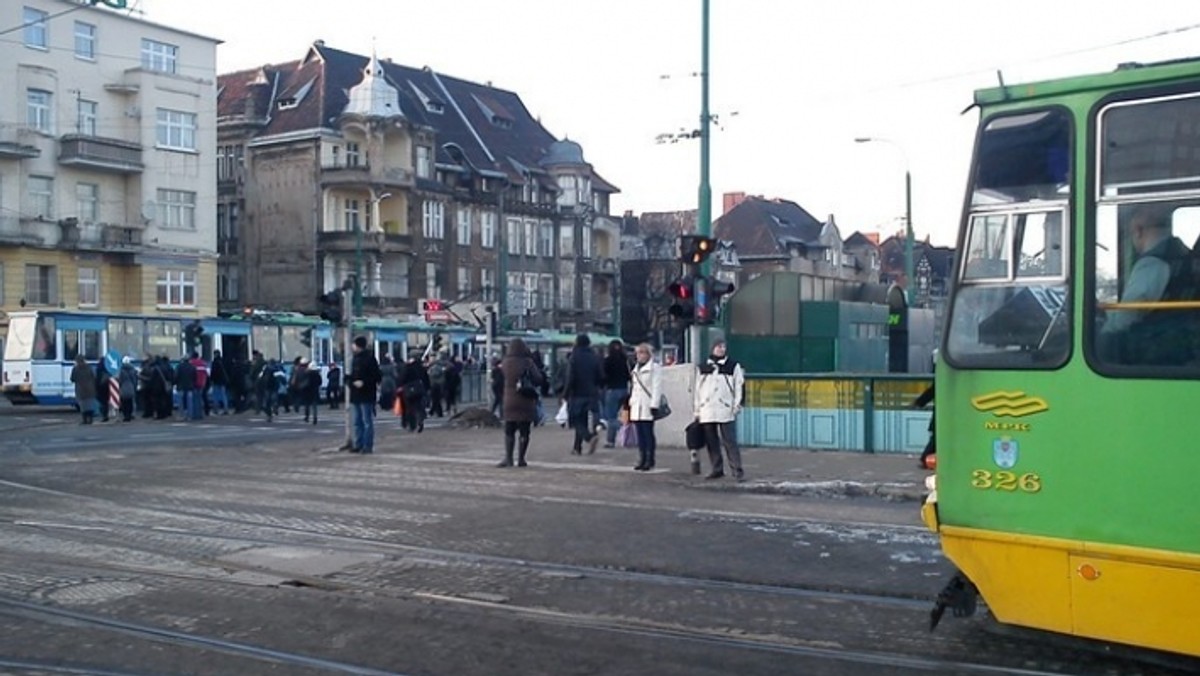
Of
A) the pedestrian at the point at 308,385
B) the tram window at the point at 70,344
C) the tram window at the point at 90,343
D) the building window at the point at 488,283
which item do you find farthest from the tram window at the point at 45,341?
the building window at the point at 488,283

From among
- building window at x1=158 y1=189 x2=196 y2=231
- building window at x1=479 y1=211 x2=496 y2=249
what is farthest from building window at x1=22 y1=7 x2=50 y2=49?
building window at x1=479 y1=211 x2=496 y2=249

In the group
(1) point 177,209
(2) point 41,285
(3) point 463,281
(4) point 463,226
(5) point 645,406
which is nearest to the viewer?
(5) point 645,406

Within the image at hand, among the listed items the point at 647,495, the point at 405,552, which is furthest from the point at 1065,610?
the point at 647,495

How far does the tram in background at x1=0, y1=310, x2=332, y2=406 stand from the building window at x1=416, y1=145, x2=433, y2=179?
24.2 m

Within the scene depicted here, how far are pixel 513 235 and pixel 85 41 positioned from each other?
2958 centimetres

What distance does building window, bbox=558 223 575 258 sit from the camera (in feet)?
266

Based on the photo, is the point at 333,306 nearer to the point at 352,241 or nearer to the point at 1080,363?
the point at 1080,363

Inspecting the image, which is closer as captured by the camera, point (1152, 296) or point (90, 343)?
point (1152, 296)

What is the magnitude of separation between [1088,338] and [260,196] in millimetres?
65071

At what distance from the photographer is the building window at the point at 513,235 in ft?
254

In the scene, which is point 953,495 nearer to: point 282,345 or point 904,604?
point 904,604

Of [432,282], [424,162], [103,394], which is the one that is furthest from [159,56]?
[103,394]

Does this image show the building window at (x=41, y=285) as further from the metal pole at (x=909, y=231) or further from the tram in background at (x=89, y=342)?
the metal pole at (x=909, y=231)

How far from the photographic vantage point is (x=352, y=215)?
67875mm
